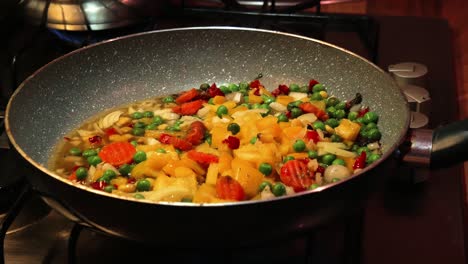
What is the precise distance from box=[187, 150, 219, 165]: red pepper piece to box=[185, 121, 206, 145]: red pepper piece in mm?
107

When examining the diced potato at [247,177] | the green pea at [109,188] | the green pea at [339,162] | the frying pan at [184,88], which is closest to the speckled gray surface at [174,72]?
the frying pan at [184,88]

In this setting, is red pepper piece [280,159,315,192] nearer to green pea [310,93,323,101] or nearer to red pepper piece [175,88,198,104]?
green pea [310,93,323,101]

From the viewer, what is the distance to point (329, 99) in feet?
4.84

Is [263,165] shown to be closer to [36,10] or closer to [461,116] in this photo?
[461,116]

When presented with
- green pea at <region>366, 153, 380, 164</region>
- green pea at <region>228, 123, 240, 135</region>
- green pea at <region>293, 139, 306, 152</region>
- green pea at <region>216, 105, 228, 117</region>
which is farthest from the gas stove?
green pea at <region>216, 105, 228, 117</region>

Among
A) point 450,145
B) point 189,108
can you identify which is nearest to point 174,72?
point 189,108

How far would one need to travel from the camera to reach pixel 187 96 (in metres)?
1.54

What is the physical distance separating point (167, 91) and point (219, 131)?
1.10 ft

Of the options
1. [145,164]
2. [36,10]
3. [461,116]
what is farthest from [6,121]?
[461,116]

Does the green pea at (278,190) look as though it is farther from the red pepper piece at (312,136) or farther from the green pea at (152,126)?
the green pea at (152,126)

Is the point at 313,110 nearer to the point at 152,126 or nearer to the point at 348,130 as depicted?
the point at 348,130

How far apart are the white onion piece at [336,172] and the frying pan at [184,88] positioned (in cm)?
10

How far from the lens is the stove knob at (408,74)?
151 centimetres

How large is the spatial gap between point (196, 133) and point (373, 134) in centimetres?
36
